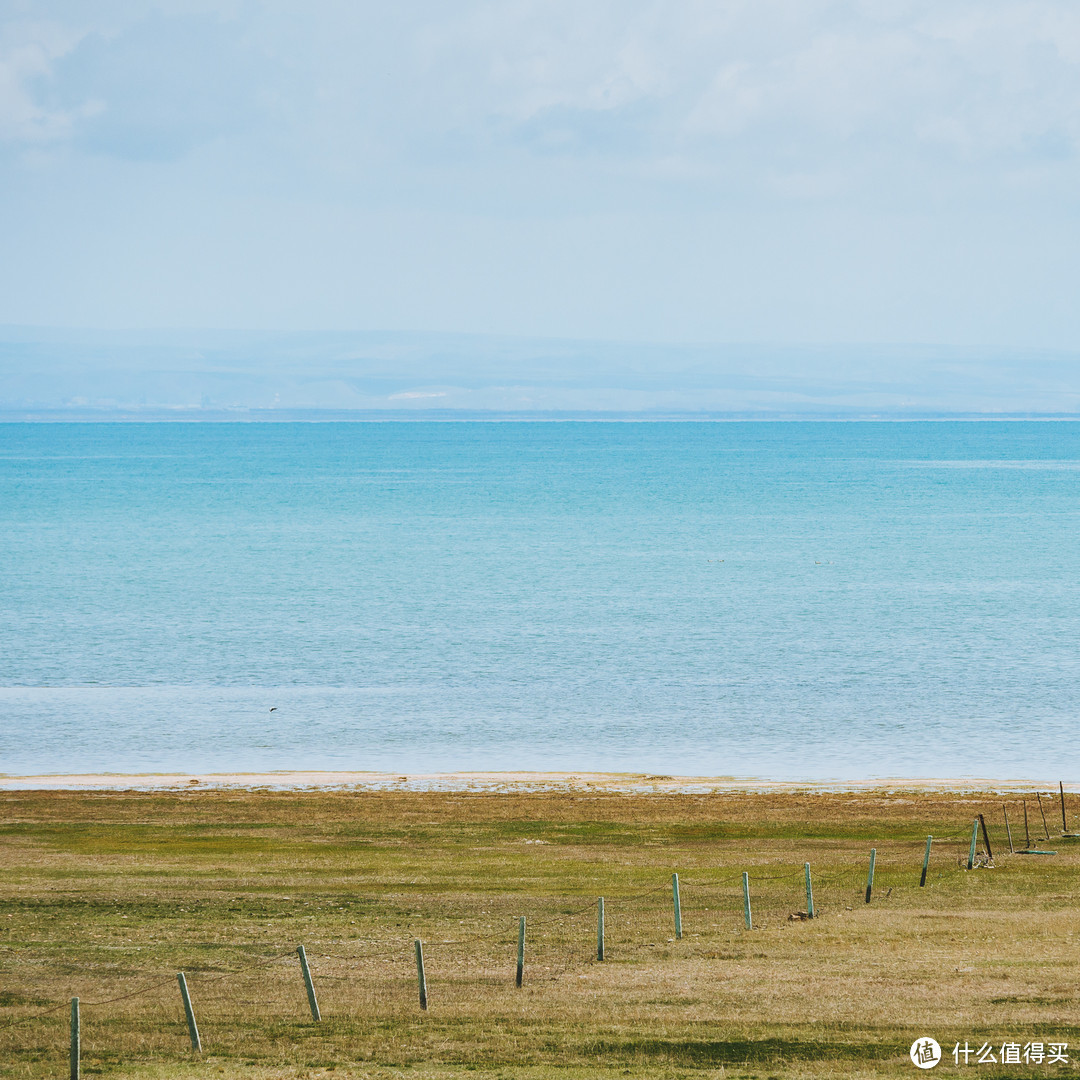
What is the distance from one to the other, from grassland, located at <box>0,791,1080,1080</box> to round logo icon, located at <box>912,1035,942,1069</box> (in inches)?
5.6

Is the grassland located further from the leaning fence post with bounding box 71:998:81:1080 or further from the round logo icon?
the leaning fence post with bounding box 71:998:81:1080

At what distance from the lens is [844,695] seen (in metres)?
55.1

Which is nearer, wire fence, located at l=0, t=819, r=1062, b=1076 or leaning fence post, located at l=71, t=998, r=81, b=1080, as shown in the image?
leaning fence post, located at l=71, t=998, r=81, b=1080

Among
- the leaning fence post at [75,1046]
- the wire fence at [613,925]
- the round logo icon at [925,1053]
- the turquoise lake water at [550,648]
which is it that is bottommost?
the round logo icon at [925,1053]

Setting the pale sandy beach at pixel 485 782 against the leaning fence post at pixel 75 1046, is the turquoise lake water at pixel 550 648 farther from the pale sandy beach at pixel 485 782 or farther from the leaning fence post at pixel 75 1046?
the leaning fence post at pixel 75 1046

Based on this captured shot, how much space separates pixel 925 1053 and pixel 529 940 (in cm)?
820

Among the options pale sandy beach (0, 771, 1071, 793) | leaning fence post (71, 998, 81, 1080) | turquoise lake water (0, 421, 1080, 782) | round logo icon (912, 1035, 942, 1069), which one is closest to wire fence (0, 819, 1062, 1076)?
leaning fence post (71, 998, 81, 1080)

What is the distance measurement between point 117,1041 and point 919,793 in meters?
26.1

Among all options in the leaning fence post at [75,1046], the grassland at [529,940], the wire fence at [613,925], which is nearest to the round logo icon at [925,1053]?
the grassland at [529,940]

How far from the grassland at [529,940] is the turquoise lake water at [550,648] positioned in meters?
9.56

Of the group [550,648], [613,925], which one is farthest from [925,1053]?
[550,648]

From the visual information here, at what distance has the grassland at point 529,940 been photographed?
56.0ft

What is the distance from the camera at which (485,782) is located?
41875 mm

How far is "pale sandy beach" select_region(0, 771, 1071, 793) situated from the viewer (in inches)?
1582
